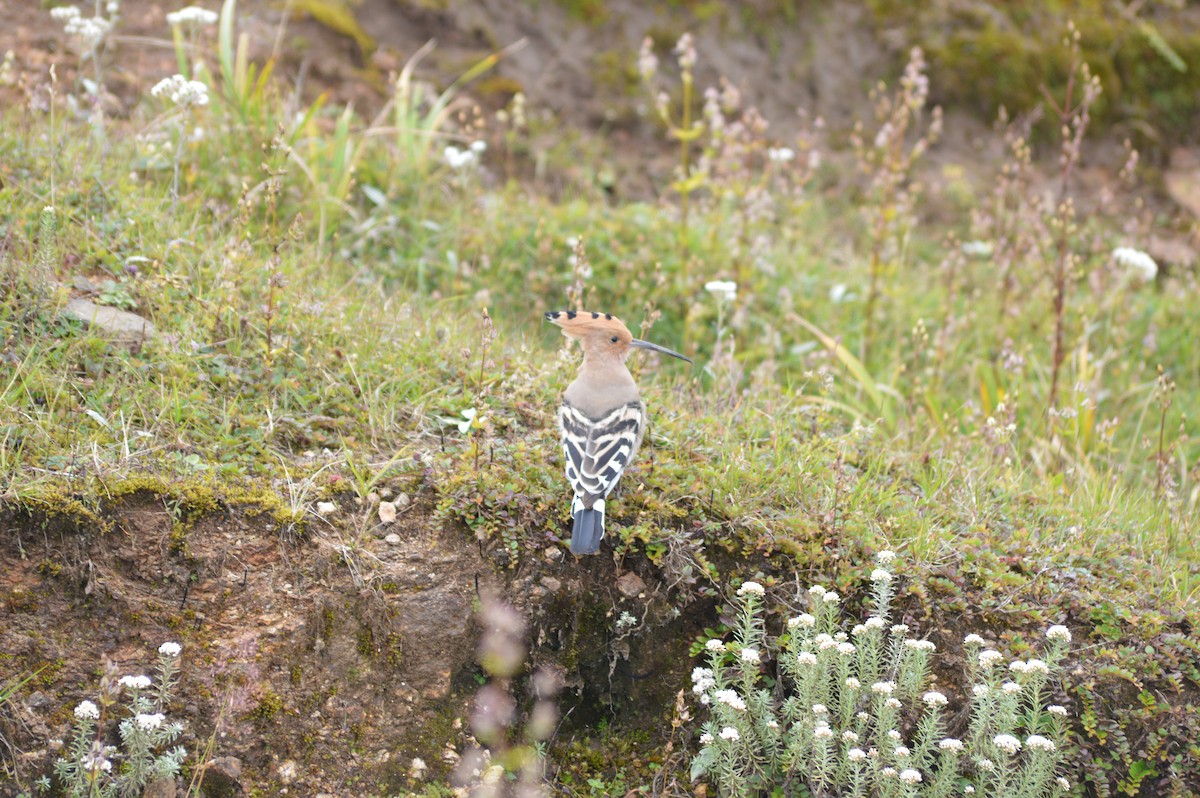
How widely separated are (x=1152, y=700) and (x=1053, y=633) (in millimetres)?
703

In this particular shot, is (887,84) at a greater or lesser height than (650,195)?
greater

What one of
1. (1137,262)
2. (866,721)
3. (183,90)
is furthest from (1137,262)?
(183,90)

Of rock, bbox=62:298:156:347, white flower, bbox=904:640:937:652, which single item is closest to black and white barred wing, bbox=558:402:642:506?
white flower, bbox=904:640:937:652

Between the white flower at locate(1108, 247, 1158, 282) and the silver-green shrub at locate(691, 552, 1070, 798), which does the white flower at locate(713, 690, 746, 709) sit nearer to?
the silver-green shrub at locate(691, 552, 1070, 798)

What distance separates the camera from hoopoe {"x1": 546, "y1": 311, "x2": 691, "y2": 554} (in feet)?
12.5

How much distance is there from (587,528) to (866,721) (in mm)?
1110

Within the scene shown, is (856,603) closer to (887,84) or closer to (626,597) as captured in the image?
(626,597)

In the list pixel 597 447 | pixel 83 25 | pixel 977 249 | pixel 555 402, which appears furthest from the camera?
pixel 977 249

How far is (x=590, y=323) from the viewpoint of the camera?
4.57m

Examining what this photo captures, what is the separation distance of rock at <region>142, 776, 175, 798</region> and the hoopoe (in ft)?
4.80

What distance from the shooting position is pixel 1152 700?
3.90 metres

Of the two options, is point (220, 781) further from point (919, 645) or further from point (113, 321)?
point (919, 645)

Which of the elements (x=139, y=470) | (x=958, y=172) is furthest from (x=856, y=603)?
(x=958, y=172)

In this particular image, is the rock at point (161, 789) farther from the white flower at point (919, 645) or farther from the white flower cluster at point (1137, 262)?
the white flower cluster at point (1137, 262)
